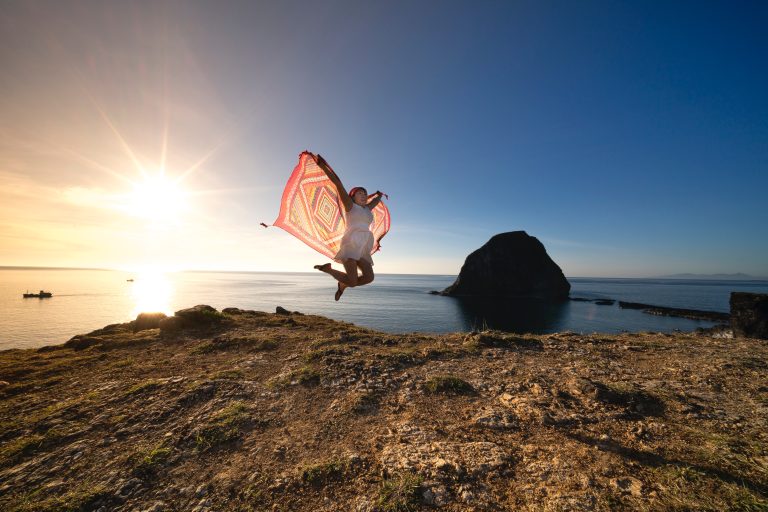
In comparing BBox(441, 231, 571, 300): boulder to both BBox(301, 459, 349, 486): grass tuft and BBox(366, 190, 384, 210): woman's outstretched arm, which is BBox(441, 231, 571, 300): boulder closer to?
BBox(366, 190, 384, 210): woman's outstretched arm

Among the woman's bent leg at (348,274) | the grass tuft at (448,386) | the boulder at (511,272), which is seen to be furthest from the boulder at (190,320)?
the boulder at (511,272)

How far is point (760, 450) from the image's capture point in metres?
4.39

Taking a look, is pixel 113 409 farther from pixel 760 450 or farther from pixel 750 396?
pixel 750 396

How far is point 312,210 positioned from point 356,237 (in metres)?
1.84

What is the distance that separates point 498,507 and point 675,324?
63779 millimetres

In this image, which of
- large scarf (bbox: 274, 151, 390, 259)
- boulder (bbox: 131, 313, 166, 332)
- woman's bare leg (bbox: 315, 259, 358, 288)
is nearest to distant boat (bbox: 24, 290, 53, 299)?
boulder (bbox: 131, 313, 166, 332)

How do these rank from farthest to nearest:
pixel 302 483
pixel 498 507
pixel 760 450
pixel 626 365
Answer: pixel 626 365 < pixel 760 450 < pixel 302 483 < pixel 498 507

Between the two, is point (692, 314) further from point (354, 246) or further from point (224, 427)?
point (224, 427)

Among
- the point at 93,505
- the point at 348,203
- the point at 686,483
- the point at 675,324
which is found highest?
the point at 348,203

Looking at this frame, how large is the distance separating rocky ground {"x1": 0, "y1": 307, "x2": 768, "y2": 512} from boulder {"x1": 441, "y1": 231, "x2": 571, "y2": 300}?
277 feet

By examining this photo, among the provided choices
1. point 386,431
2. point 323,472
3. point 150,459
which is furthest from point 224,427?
point 386,431

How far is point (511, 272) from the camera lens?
3563 inches

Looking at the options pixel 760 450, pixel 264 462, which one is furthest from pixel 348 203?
pixel 760 450

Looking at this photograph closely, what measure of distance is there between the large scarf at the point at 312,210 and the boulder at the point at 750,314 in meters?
28.9
